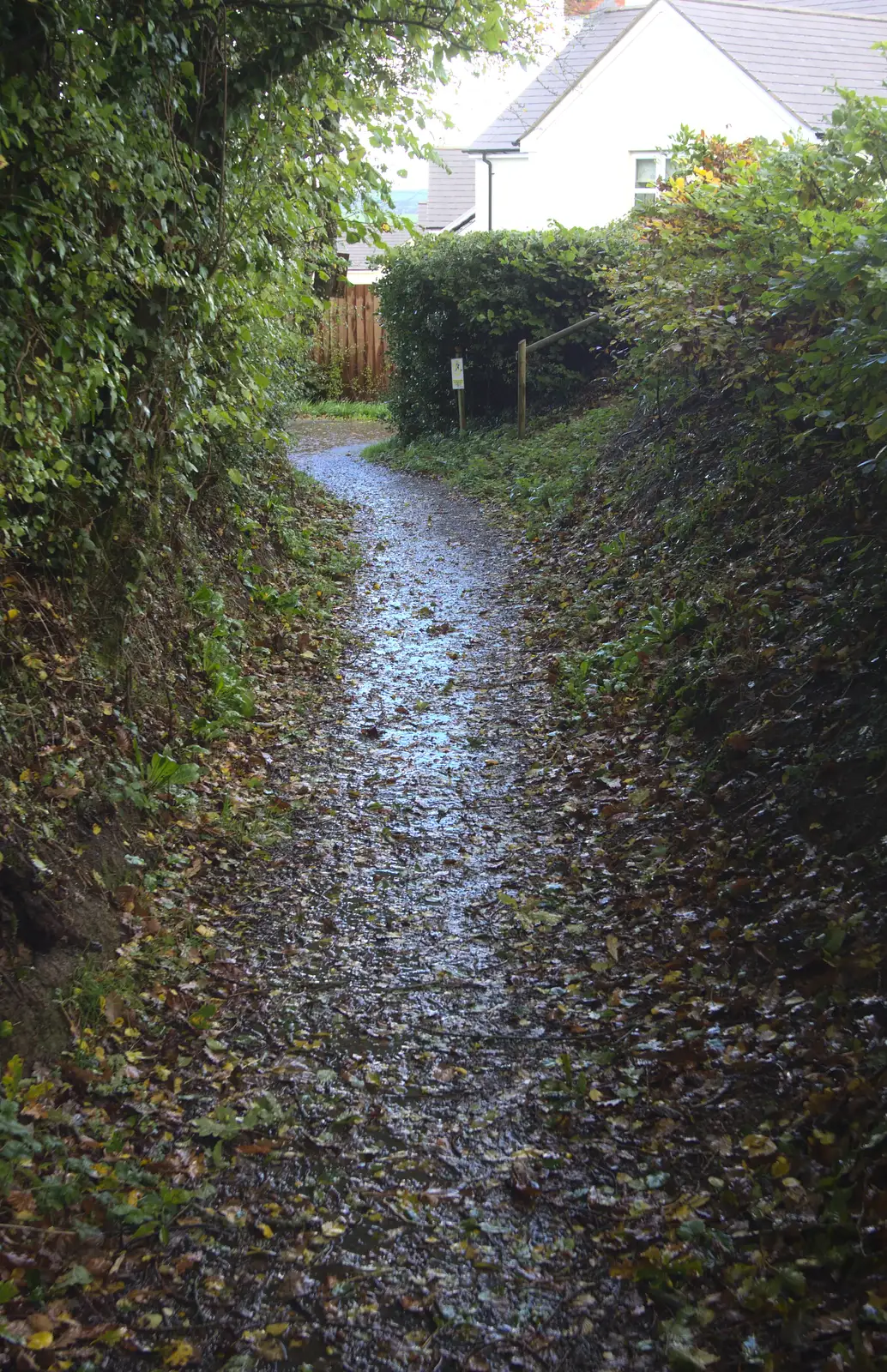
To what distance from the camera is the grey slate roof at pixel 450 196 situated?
3534 centimetres

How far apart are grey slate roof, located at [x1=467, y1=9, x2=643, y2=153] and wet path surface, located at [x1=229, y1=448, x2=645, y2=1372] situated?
18237 millimetres

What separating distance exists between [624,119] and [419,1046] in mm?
22407

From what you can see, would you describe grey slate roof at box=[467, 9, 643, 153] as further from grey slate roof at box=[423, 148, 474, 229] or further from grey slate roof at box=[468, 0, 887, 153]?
grey slate roof at box=[423, 148, 474, 229]

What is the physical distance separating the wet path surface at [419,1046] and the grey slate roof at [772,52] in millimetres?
18137

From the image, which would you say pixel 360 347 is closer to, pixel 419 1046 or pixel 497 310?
pixel 497 310

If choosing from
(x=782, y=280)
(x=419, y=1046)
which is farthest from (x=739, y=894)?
(x=782, y=280)

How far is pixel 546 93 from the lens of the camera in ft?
72.4

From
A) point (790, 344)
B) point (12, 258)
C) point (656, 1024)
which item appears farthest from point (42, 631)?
point (790, 344)

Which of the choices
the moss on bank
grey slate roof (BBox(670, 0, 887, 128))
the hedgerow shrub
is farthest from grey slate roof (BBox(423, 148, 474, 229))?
the moss on bank

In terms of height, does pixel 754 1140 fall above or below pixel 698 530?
below

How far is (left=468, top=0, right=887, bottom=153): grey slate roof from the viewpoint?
21438mm

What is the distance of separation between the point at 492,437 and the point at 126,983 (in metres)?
13.7

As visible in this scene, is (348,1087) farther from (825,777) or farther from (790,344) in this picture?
(790,344)

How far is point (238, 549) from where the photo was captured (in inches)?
359
